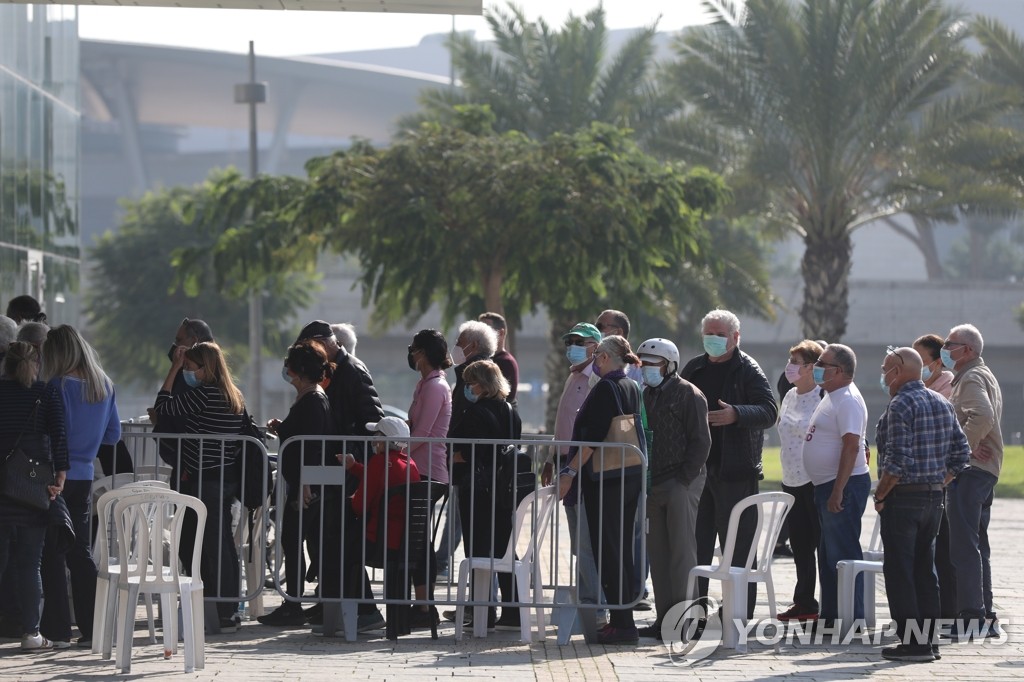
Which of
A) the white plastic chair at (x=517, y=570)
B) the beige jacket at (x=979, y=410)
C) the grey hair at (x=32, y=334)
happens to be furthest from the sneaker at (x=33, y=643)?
the beige jacket at (x=979, y=410)

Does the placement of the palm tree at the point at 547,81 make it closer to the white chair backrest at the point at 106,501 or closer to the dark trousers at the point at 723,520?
the dark trousers at the point at 723,520

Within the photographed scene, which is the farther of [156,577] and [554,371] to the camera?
[554,371]

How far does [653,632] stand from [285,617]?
2164mm

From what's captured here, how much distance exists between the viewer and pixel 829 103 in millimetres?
27000

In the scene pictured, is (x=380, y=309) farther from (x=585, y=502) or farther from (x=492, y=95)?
(x=585, y=502)

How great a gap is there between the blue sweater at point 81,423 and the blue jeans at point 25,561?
0.40m

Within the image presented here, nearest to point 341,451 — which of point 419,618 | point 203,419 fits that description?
point 203,419

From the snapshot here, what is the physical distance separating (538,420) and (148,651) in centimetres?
8692

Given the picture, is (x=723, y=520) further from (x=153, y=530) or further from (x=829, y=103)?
(x=829, y=103)

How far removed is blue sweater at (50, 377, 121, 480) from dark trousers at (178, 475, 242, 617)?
24.6 inches

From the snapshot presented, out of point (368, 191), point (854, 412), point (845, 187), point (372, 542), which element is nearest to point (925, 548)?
point (854, 412)

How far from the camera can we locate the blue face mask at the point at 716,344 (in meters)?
9.45

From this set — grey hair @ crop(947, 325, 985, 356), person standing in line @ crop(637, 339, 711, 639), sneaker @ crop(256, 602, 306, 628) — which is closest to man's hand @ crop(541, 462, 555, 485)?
person standing in line @ crop(637, 339, 711, 639)

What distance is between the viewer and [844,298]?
96.8ft
